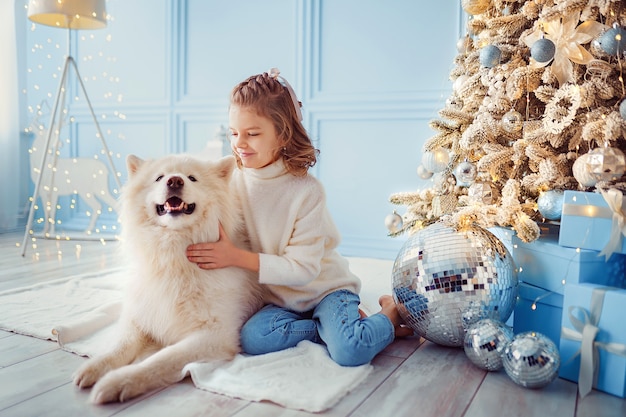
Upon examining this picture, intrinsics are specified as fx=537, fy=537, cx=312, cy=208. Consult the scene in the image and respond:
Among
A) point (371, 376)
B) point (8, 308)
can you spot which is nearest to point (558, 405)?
point (371, 376)

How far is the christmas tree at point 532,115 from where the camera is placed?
152 cm

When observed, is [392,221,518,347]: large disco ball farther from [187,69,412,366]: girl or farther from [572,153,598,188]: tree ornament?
[572,153,598,188]: tree ornament

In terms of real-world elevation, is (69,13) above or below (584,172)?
above

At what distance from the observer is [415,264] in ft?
5.26

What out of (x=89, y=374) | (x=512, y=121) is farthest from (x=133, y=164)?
(x=512, y=121)

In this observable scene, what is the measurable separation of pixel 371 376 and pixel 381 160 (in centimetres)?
226

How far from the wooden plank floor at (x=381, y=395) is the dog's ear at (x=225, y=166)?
579 millimetres

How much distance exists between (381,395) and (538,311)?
589 mm

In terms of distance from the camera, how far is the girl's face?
161 centimetres

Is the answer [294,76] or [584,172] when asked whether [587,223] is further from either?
[294,76]

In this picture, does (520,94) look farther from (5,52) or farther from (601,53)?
(5,52)

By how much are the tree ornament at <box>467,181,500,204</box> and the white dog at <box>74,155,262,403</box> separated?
0.88 meters

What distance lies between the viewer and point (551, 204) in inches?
62.8

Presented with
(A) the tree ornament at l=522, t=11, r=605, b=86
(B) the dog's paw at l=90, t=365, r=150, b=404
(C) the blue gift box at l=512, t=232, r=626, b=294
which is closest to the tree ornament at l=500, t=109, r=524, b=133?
(A) the tree ornament at l=522, t=11, r=605, b=86
